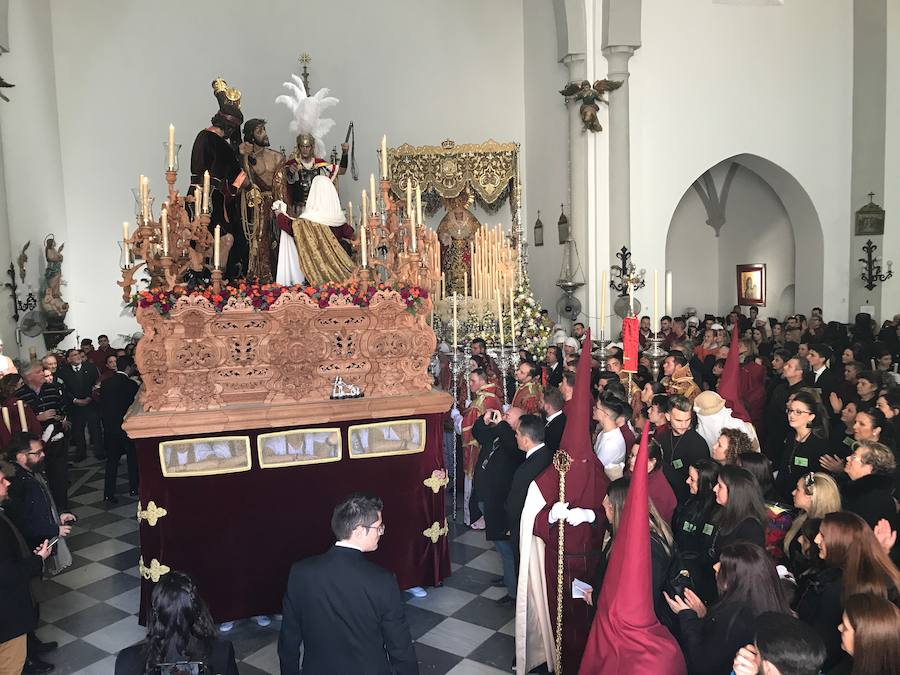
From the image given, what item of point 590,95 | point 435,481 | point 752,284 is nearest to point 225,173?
point 435,481

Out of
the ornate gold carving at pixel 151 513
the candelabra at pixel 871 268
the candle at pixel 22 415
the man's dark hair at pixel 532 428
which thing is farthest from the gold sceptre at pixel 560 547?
the candelabra at pixel 871 268

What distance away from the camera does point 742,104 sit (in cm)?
1486

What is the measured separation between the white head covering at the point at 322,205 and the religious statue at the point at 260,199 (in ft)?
2.13

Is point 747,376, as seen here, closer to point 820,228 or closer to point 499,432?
point 499,432

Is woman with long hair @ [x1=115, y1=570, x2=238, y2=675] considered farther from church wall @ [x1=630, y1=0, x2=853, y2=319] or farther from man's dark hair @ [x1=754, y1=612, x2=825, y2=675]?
church wall @ [x1=630, y1=0, x2=853, y2=319]

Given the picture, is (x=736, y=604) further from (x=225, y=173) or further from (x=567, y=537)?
(x=225, y=173)

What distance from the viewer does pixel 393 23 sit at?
16.2 meters

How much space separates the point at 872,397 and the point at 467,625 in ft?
14.8

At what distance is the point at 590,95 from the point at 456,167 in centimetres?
333

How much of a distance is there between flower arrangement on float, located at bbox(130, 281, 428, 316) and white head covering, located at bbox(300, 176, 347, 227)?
1646 millimetres

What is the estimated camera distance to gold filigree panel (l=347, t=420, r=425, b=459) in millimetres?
5910

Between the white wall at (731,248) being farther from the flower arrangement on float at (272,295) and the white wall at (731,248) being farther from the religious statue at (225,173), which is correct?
the flower arrangement on float at (272,295)

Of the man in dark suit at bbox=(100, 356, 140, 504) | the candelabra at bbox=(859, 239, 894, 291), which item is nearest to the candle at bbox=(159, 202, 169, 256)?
the man in dark suit at bbox=(100, 356, 140, 504)

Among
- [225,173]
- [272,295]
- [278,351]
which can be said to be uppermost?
[225,173]
